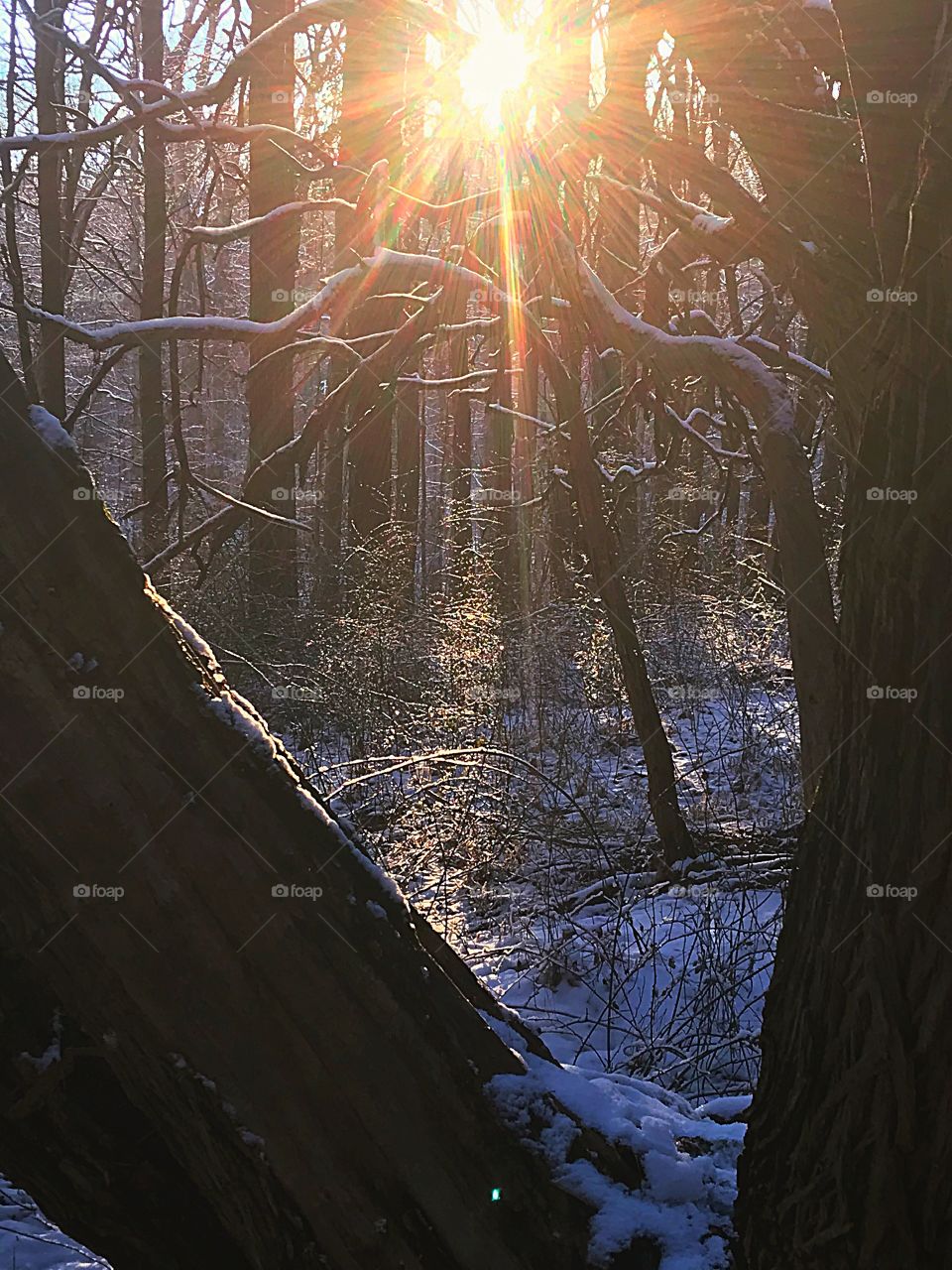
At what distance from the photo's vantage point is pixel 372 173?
438cm

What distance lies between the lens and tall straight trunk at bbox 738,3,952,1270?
1225 millimetres

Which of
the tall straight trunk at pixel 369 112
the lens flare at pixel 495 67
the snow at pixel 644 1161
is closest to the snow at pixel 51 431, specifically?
the snow at pixel 644 1161

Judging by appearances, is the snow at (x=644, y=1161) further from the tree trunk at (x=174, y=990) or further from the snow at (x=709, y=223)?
the snow at (x=709, y=223)

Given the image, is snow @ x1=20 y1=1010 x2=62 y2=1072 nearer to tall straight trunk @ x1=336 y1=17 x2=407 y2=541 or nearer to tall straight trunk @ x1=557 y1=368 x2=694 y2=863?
tall straight trunk @ x1=336 y1=17 x2=407 y2=541

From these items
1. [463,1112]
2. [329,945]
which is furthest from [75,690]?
[463,1112]

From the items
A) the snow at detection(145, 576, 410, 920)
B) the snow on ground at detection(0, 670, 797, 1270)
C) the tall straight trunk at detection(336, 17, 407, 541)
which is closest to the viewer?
the snow at detection(145, 576, 410, 920)

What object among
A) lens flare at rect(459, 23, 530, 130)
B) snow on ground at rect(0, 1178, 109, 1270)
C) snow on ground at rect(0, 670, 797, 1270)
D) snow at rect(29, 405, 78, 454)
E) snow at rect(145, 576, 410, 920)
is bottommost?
snow on ground at rect(0, 1178, 109, 1270)

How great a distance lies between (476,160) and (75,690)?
642 centimetres

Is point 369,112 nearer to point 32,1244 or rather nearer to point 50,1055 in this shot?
point 32,1244

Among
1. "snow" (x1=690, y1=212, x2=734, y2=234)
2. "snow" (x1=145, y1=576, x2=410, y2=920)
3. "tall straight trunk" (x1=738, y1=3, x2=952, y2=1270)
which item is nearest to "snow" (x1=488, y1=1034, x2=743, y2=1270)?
"tall straight trunk" (x1=738, y1=3, x2=952, y2=1270)

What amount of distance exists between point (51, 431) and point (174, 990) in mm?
691

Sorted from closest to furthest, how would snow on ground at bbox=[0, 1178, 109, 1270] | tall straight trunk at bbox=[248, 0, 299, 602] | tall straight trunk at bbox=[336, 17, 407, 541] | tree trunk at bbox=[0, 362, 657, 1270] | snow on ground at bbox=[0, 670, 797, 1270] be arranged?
tree trunk at bbox=[0, 362, 657, 1270], snow on ground at bbox=[0, 670, 797, 1270], snow on ground at bbox=[0, 1178, 109, 1270], tall straight trunk at bbox=[336, 17, 407, 541], tall straight trunk at bbox=[248, 0, 299, 602]

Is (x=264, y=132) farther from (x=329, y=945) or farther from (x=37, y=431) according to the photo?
(x=329, y=945)

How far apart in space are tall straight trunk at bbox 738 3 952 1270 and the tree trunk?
37cm
